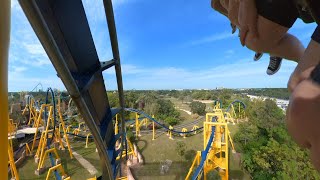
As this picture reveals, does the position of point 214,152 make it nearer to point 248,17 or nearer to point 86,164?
point 86,164

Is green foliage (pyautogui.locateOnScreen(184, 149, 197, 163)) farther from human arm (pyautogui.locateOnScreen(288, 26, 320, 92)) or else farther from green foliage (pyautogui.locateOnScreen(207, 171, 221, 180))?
human arm (pyautogui.locateOnScreen(288, 26, 320, 92))

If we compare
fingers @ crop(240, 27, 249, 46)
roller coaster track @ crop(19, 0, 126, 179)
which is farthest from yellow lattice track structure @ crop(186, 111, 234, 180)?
fingers @ crop(240, 27, 249, 46)

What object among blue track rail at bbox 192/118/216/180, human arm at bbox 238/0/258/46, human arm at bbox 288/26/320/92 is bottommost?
blue track rail at bbox 192/118/216/180

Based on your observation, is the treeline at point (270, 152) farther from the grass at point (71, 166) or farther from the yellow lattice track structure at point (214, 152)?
the grass at point (71, 166)

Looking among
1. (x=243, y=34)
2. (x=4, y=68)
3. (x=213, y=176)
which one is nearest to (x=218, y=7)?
(x=243, y=34)

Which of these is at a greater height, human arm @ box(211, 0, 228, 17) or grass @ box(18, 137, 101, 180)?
human arm @ box(211, 0, 228, 17)

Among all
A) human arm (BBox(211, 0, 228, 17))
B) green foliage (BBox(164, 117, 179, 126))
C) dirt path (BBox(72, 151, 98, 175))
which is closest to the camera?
human arm (BBox(211, 0, 228, 17))
